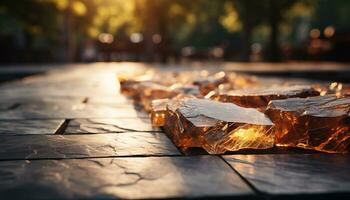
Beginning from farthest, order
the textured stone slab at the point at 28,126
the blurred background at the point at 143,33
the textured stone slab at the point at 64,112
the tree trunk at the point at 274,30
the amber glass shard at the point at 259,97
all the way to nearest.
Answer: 1. the tree trunk at the point at 274,30
2. the blurred background at the point at 143,33
3. the textured stone slab at the point at 64,112
4. the amber glass shard at the point at 259,97
5. the textured stone slab at the point at 28,126

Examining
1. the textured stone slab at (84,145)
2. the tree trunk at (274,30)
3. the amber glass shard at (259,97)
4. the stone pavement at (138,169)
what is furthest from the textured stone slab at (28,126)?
the tree trunk at (274,30)

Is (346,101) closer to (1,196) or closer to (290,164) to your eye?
(290,164)

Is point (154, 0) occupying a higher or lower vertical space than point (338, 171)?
higher

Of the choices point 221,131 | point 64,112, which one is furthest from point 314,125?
point 64,112

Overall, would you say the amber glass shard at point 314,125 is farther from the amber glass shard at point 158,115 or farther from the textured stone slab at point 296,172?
the amber glass shard at point 158,115

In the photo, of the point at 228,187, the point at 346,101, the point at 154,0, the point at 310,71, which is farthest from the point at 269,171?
the point at 154,0
